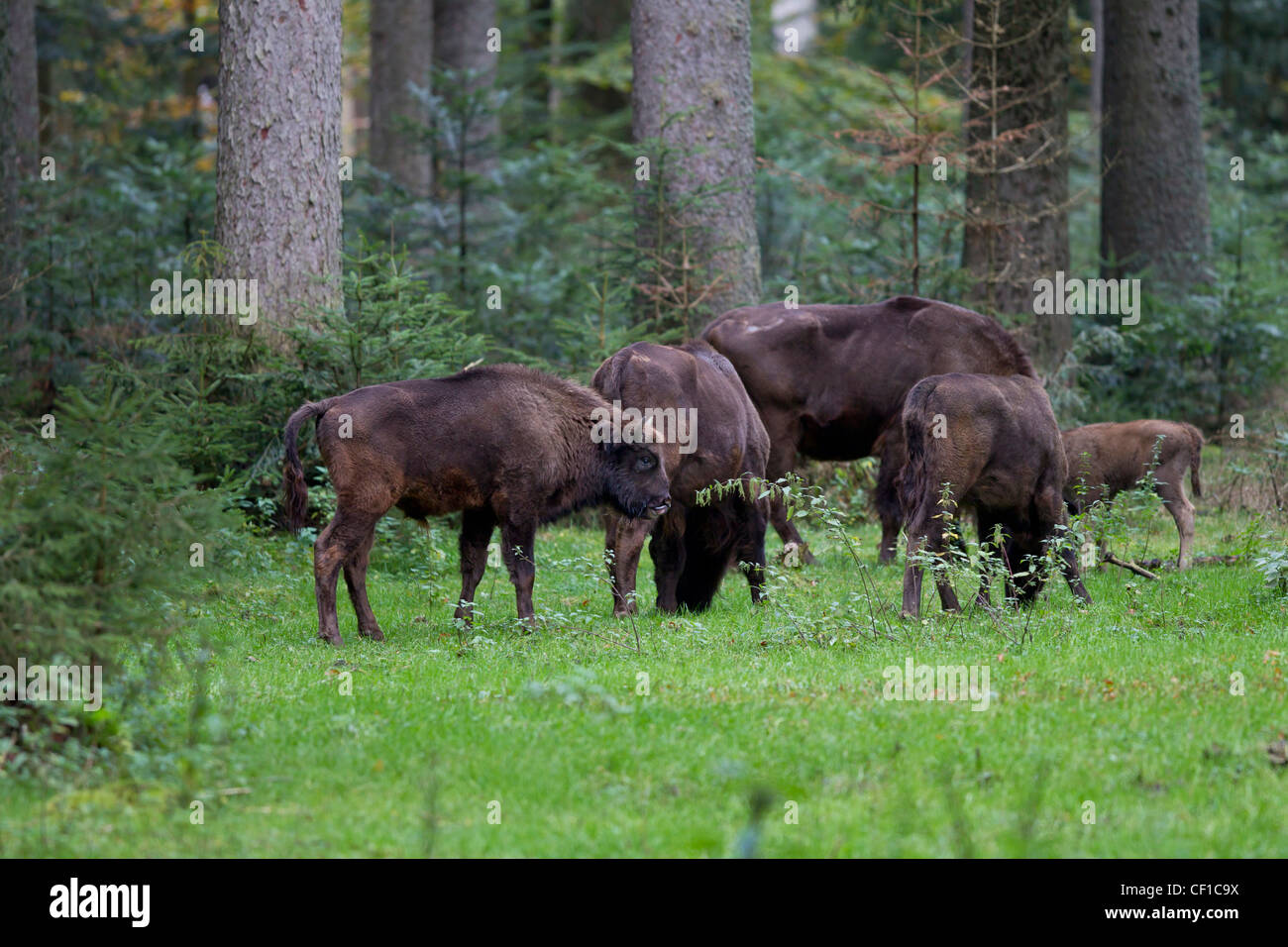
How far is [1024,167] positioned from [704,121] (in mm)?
4053

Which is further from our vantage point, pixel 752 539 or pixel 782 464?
pixel 782 464

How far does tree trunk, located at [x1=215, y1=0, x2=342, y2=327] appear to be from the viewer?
14156 mm

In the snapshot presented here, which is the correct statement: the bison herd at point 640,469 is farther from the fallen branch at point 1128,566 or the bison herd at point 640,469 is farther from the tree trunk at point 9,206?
the tree trunk at point 9,206

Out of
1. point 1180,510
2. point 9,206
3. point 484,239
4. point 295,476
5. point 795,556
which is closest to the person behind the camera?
point 295,476

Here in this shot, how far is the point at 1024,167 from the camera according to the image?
57.4 feet

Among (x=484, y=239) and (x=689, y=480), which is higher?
(x=484, y=239)

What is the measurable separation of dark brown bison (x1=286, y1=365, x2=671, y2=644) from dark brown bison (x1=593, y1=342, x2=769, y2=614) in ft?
1.16

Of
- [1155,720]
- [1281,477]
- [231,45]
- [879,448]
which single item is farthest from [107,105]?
[1155,720]

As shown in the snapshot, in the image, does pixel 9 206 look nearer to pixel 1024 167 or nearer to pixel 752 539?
pixel 752 539

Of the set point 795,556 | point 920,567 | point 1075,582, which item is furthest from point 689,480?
point 1075,582

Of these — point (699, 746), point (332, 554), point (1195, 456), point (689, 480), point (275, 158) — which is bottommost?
point (699, 746)

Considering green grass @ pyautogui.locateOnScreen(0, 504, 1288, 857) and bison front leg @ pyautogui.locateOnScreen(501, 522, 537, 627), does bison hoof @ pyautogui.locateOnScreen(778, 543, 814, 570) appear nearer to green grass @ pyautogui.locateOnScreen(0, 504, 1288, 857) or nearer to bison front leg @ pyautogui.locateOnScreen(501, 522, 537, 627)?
green grass @ pyautogui.locateOnScreen(0, 504, 1288, 857)

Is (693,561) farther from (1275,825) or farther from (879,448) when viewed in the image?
(1275,825)

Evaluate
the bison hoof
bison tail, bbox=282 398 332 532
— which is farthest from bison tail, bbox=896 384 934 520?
bison tail, bbox=282 398 332 532
